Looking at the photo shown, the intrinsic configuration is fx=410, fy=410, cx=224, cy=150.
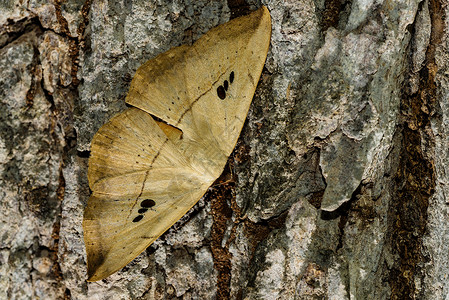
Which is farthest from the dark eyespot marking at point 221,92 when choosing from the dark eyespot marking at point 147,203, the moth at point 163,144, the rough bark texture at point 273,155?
the dark eyespot marking at point 147,203

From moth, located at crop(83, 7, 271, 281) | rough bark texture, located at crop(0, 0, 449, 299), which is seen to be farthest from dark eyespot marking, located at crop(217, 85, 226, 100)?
rough bark texture, located at crop(0, 0, 449, 299)

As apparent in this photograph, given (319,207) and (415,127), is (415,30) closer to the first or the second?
(415,127)

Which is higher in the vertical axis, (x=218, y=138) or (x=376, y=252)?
(x=218, y=138)

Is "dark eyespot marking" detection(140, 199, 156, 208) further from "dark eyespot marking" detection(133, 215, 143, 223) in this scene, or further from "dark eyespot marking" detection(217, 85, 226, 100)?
"dark eyespot marking" detection(217, 85, 226, 100)

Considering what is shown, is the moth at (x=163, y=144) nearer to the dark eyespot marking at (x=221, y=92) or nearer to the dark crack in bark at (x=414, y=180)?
the dark eyespot marking at (x=221, y=92)

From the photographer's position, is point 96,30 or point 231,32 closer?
point 231,32

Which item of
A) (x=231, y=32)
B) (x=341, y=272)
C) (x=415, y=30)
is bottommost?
(x=341, y=272)

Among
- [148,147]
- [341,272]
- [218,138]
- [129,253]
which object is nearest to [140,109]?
[148,147]
